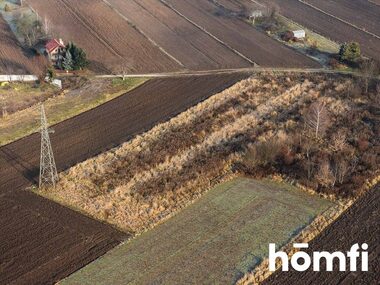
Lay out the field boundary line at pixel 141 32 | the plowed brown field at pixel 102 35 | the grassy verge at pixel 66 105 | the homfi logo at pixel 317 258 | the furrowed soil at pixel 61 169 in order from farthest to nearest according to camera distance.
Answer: the field boundary line at pixel 141 32 → the plowed brown field at pixel 102 35 → the grassy verge at pixel 66 105 → the furrowed soil at pixel 61 169 → the homfi logo at pixel 317 258

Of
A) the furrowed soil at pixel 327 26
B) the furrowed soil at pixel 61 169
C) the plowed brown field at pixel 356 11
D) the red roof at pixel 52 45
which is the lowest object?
the furrowed soil at pixel 61 169

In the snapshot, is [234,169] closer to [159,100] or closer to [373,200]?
[373,200]

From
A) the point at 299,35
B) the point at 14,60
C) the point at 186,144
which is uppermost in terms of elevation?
the point at 299,35

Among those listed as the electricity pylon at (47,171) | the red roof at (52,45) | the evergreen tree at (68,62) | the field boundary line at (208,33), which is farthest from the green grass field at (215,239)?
the red roof at (52,45)

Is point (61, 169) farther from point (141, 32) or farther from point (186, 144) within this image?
point (141, 32)

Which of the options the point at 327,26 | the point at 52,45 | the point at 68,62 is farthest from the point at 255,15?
the point at 52,45

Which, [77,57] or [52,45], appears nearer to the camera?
[77,57]

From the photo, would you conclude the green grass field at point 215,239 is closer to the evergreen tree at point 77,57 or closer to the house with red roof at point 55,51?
the evergreen tree at point 77,57
